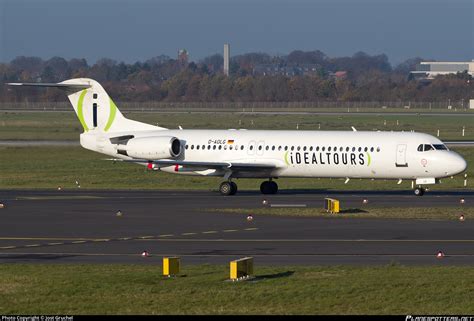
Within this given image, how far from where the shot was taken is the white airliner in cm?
4838

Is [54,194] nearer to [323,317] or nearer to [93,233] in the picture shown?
[93,233]

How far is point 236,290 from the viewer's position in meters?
22.8

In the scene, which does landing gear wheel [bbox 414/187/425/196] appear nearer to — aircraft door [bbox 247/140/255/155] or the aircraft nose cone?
the aircraft nose cone

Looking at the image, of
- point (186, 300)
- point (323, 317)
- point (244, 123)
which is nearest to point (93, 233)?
point (186, 300)

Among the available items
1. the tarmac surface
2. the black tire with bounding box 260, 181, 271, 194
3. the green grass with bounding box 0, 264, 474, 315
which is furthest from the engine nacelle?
the green grass with bounding box 0, 264, 474, 315

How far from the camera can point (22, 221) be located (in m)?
38.1

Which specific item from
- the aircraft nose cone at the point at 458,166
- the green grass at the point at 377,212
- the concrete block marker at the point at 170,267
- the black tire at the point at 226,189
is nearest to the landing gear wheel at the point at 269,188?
the black tire at the point at 226,189

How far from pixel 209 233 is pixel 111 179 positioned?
25944 millimetres

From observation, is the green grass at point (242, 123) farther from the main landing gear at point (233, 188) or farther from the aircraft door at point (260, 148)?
the aircraft door at point (260, 148)

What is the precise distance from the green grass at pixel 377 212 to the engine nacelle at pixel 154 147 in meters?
8.56

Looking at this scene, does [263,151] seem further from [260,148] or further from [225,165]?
[225,165]

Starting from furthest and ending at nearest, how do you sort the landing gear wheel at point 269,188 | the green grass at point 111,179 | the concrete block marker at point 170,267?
1. the green grass at point 111,179
2. the landing gear wheel at point 269,188
3. the concrete block marker at point 170,267

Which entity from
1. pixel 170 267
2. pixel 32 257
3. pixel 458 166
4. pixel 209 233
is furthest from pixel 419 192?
pixel 170 267

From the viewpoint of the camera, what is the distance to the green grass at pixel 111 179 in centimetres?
5641
